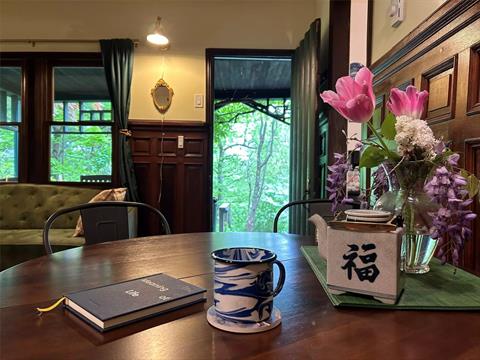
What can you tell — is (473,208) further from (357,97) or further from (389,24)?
(389,24)

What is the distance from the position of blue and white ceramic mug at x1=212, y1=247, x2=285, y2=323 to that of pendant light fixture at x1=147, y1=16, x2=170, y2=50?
332cm

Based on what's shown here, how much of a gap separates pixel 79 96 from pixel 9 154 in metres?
0.93

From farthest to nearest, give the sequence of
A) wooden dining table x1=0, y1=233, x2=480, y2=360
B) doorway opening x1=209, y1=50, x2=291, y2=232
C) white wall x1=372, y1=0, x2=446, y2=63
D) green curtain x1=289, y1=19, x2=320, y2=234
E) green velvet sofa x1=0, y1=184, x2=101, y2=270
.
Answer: doorway opening x1=209, y1=50, x2=291, y2=232, green velvet sofa x1=0, y1=184, x2=101, y2=270, green curtain x1=289, y1=19, x2=320, y2=234, white wall x1=372, y1=0, x2=446, y2=63, wooden dining table x1=0, y1=233, x2=480, y2=360

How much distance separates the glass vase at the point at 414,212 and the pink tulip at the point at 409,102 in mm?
133

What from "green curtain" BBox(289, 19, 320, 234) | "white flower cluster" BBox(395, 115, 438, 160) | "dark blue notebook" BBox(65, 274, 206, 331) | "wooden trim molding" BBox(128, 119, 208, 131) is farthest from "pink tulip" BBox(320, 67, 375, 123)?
"wooden trim molding" BBox(128, 119, 208, 131)

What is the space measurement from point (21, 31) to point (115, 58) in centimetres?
103

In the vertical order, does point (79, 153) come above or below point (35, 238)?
above

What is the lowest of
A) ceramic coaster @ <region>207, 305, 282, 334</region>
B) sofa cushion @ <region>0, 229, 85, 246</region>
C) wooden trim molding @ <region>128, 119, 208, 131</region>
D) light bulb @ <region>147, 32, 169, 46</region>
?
sofa cushion @ <region>0, 229, 85, 246</region>

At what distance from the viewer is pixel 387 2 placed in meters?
1.82

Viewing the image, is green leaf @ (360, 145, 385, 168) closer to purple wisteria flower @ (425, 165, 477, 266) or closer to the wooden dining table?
purple wisteria flower @ (425, 165, 477, 266)

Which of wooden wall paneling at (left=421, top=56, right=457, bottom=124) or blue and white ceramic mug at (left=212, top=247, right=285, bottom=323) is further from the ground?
wooden wall paneling at (left=421, top=56, right=457, bottom=124)

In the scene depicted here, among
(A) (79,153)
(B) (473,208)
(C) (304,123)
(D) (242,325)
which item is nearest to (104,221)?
(D) (242,325)

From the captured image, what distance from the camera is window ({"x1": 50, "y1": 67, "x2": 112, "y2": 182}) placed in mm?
3832

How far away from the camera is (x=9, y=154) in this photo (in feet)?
12.6
